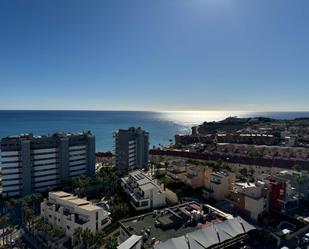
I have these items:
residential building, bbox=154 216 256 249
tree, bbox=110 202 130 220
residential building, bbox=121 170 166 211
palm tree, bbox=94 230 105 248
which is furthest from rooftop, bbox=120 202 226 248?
residential building, bbox=121 170 166 211

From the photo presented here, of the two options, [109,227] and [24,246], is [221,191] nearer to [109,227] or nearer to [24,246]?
[109,227]

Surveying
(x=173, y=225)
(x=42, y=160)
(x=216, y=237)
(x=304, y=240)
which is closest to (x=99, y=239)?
(x=173, y=225)

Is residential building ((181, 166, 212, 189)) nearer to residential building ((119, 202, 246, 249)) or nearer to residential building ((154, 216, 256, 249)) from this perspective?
residential building ((119, 202, 246, 249))

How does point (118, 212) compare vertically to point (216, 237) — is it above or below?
below

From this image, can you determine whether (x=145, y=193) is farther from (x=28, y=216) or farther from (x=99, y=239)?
(x=28, y=216)

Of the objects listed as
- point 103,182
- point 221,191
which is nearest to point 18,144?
point 103,182

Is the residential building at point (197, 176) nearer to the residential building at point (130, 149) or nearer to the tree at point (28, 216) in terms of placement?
the residential building at point (130, 149)
